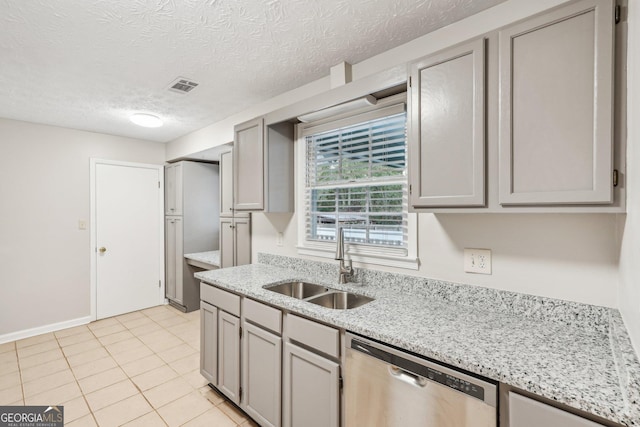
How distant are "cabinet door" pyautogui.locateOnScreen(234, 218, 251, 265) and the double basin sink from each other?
98 centimetres

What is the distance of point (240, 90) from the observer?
2.58 m

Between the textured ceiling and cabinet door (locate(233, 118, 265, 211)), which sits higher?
the textured ceiling

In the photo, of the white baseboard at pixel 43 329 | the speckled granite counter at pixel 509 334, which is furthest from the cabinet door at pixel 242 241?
the white baseboard at pixel 43 329

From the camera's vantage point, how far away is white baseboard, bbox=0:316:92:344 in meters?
3.24

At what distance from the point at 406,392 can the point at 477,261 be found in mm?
785

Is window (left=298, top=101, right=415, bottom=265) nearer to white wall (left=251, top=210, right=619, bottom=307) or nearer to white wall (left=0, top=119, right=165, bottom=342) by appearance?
white wall (left=251, top=210, right=619, bottom=307)

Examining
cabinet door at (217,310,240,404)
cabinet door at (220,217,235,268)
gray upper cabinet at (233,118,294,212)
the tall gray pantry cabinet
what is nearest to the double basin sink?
cabinet door at (217,310,240,404)

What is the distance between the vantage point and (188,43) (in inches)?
72.1

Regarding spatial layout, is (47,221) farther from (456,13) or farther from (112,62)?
(456,13)

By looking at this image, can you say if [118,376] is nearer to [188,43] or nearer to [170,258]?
[170,258]

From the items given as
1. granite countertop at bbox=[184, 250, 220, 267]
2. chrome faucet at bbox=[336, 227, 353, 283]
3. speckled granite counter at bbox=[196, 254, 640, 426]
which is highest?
chrome faucet at bbox=[336, 227, 353, 283]

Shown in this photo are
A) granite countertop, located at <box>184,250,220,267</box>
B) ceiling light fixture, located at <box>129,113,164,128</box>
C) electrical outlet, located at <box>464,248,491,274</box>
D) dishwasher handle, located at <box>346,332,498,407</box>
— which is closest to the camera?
dishwasher handle, located at <box>346,332,498,407</box>

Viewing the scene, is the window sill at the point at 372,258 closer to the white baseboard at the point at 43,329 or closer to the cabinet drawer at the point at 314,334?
the cabinet drawer at the point at 314,334

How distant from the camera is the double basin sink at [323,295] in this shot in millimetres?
1938
